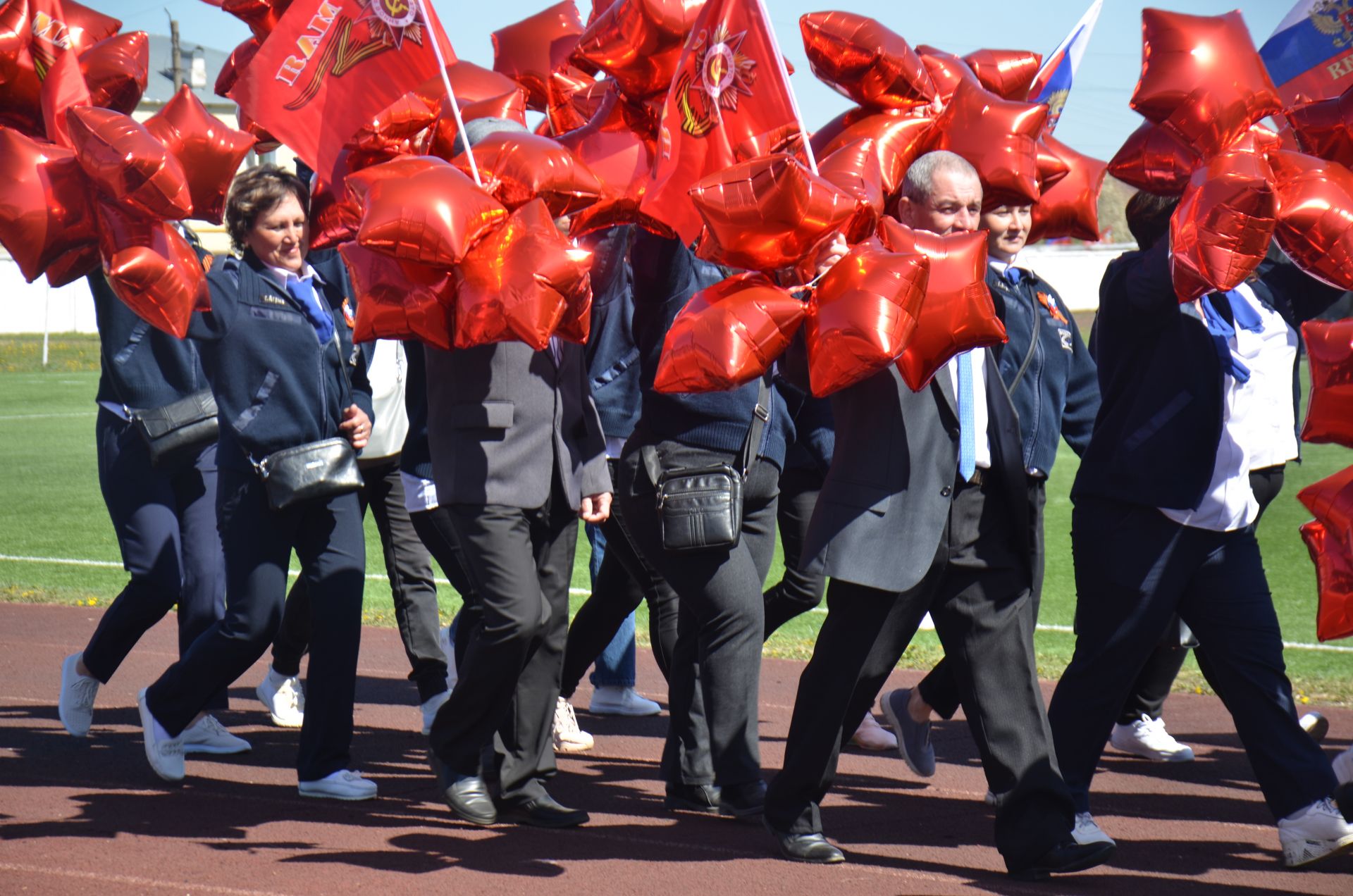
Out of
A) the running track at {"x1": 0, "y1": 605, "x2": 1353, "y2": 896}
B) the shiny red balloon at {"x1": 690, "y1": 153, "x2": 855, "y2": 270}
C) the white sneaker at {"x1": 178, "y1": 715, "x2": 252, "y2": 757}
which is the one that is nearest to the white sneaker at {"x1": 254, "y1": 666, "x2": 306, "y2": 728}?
the running track at {"x1": 0, "y1": 605, "x2": 1353, "y2": 896}

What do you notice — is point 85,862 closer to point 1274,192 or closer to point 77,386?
point 1274,192

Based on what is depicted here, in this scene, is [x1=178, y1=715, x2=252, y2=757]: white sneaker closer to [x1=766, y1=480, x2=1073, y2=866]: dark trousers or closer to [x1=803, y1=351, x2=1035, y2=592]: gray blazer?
[x1=766, y1=480, x2=1073, y2=866]: dark trousers

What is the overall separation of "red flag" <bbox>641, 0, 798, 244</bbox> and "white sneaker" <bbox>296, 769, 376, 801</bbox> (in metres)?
2.06

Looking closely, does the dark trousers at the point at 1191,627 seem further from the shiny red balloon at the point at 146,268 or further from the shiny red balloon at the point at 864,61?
the shiny red balloon at the point at 146,268

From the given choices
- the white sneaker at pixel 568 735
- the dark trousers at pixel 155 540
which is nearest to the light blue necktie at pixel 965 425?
the white sneaker at pixel 568 735

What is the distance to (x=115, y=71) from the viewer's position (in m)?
4.52

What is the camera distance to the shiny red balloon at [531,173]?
13.5 feet

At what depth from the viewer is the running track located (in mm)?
4223

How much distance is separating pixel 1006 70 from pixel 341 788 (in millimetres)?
3010

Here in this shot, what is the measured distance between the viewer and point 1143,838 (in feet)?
15.4

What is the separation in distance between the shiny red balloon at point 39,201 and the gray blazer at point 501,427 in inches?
40.6

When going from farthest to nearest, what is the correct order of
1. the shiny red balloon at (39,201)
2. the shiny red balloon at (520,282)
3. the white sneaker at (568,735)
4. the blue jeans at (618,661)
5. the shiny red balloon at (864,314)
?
1. the blue jeans at (618,661)
2. the white sneaker at (568,735)
3. the shiny red balloon at (39,201)
4. the shiny red balloon at (520,282)
5. the shiny red balloon at (864,314)

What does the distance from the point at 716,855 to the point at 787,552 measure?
1.67 metres

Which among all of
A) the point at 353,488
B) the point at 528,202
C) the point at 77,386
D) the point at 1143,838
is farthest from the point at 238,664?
the point at 77,386
